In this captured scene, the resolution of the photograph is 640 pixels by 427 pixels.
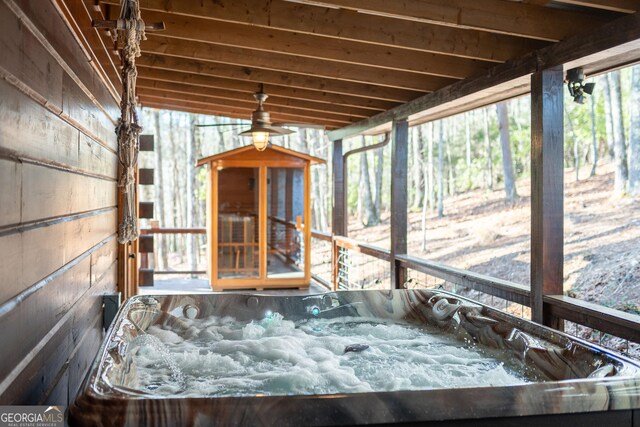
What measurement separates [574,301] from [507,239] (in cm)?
1029

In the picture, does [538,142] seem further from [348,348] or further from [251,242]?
[251,242]

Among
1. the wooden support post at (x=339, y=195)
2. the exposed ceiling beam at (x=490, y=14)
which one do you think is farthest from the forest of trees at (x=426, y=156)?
the exposed ceiling beam at (x=490, y=14)

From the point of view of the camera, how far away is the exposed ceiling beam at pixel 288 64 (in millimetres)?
4492

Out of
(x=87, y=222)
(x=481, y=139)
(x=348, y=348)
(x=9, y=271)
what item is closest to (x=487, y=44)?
(x=348, y=348)

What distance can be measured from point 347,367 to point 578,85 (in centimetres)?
216

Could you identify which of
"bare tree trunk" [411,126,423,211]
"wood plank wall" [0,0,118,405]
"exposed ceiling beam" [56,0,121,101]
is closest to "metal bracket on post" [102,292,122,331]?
"wood plank wall" [0,0,118,405]

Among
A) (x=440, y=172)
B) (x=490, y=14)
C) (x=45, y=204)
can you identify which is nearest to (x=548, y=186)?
(x=490, y=14)

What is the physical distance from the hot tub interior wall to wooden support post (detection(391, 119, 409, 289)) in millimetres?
1745

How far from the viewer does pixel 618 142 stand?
1159 centimetres

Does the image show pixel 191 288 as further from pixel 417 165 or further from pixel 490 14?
pixel 417 165

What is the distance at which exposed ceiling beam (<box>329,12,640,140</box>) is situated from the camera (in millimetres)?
2764

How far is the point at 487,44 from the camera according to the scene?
370cm

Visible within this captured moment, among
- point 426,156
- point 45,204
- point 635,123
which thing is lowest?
point 45,204

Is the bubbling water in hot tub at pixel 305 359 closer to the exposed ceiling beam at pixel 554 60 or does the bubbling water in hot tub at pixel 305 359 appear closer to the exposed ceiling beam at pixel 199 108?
the exposed ceiling beam at pixel 554 60
